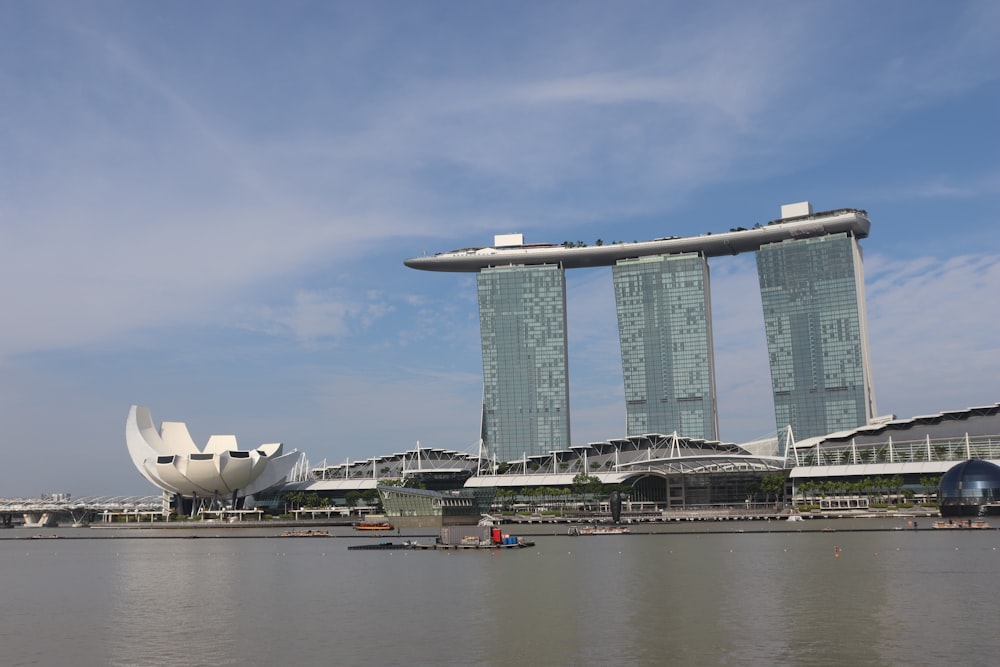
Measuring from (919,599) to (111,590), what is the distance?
48.6m

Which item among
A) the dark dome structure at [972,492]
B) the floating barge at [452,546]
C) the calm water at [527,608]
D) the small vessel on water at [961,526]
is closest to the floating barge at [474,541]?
the floating barge at [452,546]

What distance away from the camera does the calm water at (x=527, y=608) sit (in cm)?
3750

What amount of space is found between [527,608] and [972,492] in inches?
4470

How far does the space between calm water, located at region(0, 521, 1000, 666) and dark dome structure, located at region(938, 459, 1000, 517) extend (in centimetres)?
5682

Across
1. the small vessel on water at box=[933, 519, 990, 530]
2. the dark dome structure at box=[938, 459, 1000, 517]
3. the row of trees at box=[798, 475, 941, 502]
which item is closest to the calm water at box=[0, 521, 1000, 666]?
the small vessel on water at box=[933, 519, 990, 530]

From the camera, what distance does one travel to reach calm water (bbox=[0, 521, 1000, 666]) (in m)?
37.5

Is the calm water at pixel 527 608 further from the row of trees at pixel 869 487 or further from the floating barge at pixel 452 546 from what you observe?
the row of trees at pixel 869 487

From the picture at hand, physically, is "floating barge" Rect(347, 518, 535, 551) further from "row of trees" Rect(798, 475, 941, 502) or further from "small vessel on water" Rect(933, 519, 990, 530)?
"row of trees" Rect(798, 475, 941, 502)

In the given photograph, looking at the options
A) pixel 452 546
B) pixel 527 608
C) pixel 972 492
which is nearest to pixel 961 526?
pixel 972 492

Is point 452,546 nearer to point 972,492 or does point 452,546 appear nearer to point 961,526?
point 961,526

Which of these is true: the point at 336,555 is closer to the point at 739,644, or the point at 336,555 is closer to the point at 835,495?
the point at 739,644

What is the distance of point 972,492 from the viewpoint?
143 metres

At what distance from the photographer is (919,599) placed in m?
50.0

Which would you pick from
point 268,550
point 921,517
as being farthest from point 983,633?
point 921,517
